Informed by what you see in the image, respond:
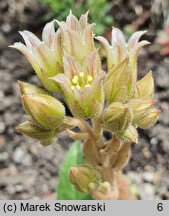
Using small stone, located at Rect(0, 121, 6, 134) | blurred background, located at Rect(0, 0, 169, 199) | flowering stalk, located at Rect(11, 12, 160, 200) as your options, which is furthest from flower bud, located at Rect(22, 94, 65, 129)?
small stone, located at Rect(0, 121, 6, 134)

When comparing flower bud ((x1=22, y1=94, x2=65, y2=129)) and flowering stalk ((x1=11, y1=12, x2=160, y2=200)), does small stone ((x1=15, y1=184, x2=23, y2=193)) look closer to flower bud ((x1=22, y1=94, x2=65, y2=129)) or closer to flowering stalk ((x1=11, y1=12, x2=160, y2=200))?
flowering stalk ((x1=11, y1=12, x2=160, y2=200))

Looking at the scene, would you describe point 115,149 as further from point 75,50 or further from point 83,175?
point 75,50

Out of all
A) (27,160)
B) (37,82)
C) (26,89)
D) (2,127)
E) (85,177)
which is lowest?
(85,177)

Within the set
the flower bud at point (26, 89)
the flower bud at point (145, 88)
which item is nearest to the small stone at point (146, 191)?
the flower bud at point (145, 88)

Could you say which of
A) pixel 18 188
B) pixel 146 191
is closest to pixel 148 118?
pixel 146 191

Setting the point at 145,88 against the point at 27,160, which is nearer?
the point at 145,88

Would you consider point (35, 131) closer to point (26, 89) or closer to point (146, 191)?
point (26, 89)
